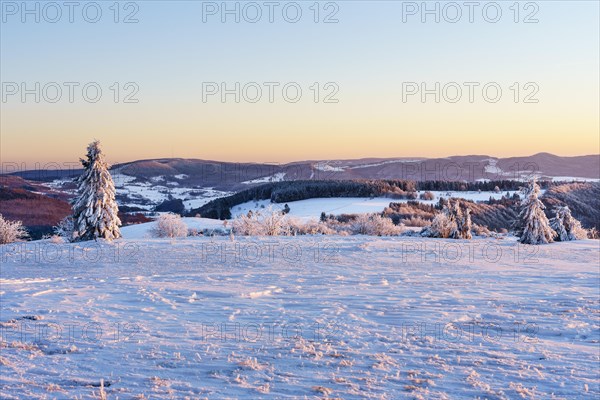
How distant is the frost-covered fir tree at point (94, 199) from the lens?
19562 millimetres

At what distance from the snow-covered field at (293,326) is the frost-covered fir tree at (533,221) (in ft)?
19.8

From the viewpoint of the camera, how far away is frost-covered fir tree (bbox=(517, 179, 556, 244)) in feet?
75.8

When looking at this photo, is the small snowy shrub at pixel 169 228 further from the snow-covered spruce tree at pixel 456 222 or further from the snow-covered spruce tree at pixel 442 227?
the snow-covered spruce tree at pixel 456 222

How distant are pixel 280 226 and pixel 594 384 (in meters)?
19.9

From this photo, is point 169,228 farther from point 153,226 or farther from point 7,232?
point 7,232

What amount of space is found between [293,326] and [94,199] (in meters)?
12.5

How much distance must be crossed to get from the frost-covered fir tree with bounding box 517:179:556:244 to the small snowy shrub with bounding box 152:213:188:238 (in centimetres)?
1449

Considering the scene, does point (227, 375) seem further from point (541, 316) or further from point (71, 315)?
point (541, 316)

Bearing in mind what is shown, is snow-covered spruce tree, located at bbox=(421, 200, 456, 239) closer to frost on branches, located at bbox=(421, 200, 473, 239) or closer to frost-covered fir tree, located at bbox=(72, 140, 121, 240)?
frost on branches, located at bbox=(421, 200, 473, 239)

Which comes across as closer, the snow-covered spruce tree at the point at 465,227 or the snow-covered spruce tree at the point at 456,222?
the snow-covered spruce tree at the point at 465,227

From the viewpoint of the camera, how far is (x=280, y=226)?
26438mm

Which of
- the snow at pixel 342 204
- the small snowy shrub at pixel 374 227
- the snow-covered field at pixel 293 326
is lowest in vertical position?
the snow-covered field at pixel 293 326

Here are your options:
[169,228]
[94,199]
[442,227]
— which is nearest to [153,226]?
[169,228]

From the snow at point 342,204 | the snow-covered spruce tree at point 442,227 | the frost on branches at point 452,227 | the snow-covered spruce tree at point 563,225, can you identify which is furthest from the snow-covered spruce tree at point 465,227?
the snow at point 342,204
